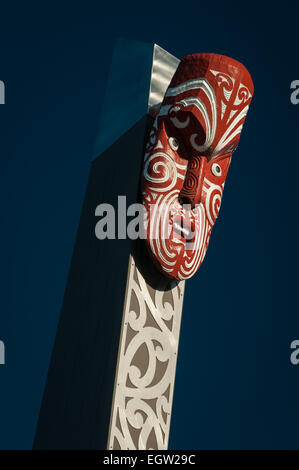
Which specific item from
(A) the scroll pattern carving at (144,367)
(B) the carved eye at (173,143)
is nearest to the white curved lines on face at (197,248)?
(A) the scroll pattern carving at (144,367)

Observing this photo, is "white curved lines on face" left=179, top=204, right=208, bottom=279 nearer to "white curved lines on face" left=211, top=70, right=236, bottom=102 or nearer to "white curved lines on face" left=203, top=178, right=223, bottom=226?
Result: "white curved lines on face" left=203, top=178, right=223, bottom=226

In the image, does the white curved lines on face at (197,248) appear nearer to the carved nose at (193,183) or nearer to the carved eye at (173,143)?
the carved nose at (193,183)

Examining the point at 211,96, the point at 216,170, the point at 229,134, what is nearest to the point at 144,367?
the point at 216,170

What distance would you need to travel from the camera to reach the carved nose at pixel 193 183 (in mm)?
2738

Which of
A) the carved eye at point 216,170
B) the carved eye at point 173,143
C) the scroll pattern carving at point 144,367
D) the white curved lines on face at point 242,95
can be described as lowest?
the scroll pattern carving at point 144,367

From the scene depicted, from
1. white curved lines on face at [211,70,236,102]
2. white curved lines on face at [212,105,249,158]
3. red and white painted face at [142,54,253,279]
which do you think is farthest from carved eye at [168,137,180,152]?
white curved lines on face at [211,70,236,102]

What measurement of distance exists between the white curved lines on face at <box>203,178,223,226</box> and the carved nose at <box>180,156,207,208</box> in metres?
0.05

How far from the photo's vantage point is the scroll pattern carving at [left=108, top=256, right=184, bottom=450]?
2432mm

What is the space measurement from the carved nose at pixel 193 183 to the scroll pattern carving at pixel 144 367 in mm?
336

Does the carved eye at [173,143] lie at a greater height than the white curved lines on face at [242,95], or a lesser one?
lesser

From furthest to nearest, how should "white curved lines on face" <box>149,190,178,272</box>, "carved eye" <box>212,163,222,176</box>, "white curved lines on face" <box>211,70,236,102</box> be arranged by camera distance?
"carved eye" <box>212,163,222,176</box>, "white curved lines on face" <box>211,70,236,102</box>, "white curved lines on face" <box>149,190,178,272</box>

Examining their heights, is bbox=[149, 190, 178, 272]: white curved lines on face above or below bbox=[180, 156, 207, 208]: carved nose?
below

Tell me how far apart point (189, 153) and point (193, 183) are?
0.14m

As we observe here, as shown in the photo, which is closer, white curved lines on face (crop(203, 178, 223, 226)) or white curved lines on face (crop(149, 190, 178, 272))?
white curved lines on face (crop(149, 190, 178, 272))
